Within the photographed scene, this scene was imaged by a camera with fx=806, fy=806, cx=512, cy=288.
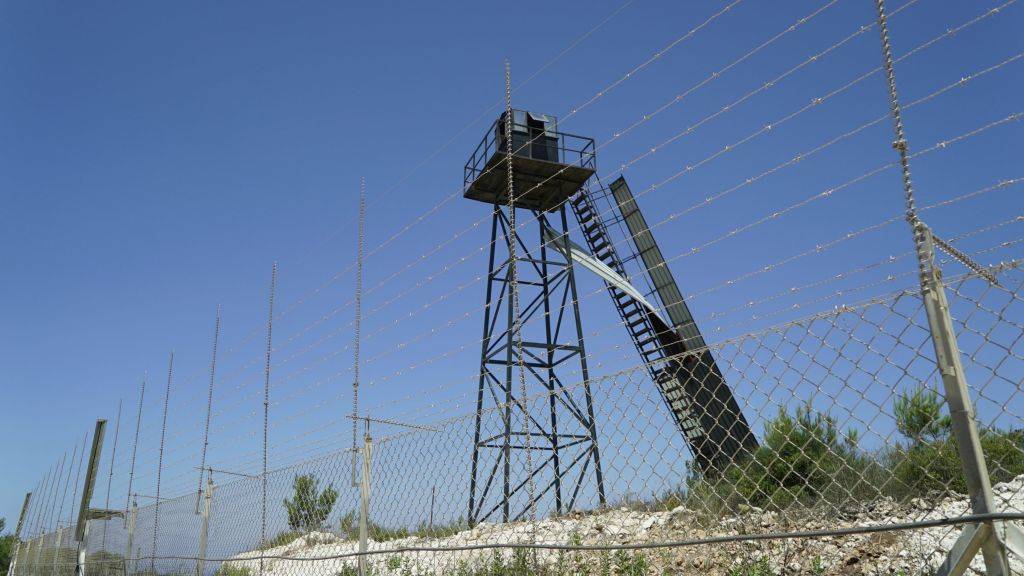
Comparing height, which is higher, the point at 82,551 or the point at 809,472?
the point at 82,551

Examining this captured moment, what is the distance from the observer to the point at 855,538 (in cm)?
477

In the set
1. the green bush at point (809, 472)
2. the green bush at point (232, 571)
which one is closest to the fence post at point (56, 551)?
the green bush at point (232, 571)

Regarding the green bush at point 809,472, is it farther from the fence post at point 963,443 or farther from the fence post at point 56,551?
the fence post at point 56,551

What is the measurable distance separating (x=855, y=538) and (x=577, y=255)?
8787 mm

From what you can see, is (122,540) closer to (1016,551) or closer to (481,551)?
(481,551)

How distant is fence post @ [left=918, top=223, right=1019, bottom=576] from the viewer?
2.42 meters

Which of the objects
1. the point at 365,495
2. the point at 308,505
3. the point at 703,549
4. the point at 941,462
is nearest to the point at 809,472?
the point at 941,462

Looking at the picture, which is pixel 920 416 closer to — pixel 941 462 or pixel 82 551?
pixel 941 462

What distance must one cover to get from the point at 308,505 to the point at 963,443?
19.2ft

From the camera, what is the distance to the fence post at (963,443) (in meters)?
2.42

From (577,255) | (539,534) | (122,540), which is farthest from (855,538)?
(122,540)

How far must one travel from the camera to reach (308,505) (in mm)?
7203

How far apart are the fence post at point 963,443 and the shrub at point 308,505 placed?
5.03 meters

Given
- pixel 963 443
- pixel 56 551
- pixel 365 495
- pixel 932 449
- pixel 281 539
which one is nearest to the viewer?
pixel 963 443
